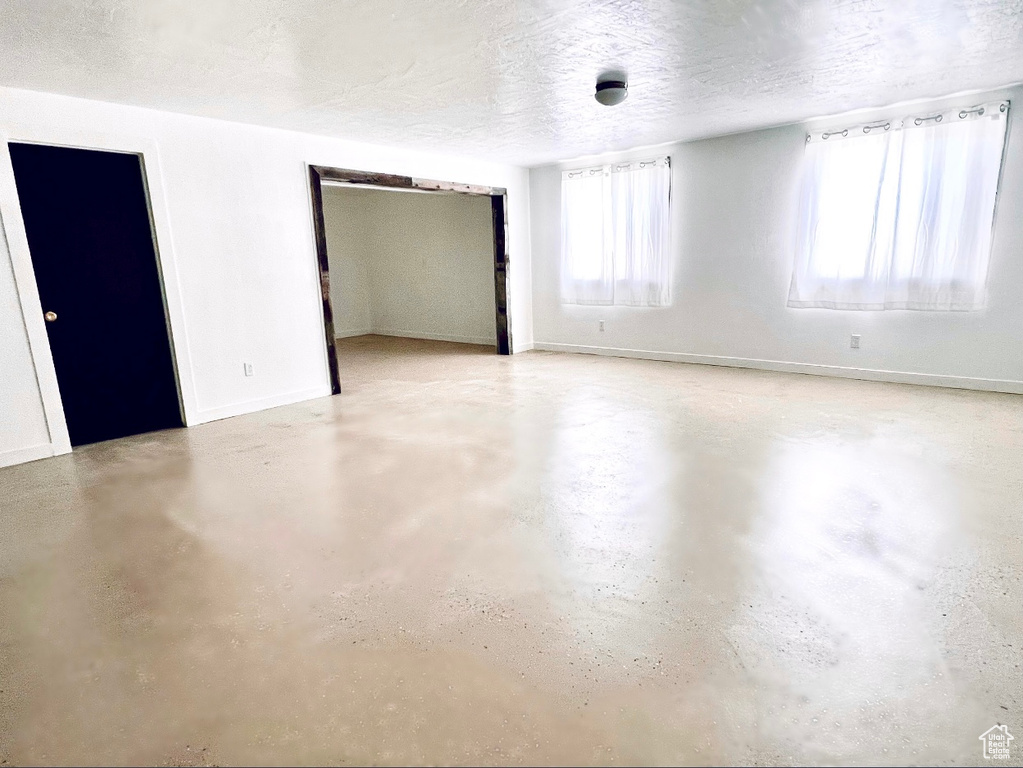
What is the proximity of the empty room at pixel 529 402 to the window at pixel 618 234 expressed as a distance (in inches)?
1.8

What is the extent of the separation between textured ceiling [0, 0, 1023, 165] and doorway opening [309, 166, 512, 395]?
77 centimetres

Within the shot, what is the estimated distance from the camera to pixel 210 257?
172 inches

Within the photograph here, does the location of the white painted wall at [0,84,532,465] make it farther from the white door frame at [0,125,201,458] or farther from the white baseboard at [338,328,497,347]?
the white baseboard at [338,328,497,347]

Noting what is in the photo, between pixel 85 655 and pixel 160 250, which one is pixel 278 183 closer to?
pixel 160 250

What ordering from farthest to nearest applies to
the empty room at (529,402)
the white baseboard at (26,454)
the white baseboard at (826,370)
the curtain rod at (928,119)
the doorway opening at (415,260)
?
the doorway opening at (415,260)
the white baseboard at (826,370)
the curtain rod at (928,119)
the white baseboard at (26,454)
the empty room at (529,402)

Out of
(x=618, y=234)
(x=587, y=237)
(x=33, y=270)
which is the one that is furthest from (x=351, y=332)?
(x=33, y=270)

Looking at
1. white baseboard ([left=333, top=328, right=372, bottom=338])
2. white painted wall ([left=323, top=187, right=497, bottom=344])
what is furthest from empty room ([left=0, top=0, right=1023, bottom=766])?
white baseboard ([left=333, top=328, right=372, bottom=338])

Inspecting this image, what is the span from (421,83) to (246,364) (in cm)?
261

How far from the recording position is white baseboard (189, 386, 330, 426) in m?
4.47

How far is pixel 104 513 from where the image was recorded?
9.43ft

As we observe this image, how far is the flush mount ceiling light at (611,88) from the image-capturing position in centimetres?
351

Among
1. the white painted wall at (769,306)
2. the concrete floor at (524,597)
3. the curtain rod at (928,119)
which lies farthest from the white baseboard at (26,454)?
the curtain rod at (928,119)

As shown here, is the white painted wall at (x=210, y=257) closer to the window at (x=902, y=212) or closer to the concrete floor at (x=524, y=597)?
the concrete floor at (x=524, y=597)

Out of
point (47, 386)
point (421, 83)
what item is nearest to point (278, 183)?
point (421, 83)
